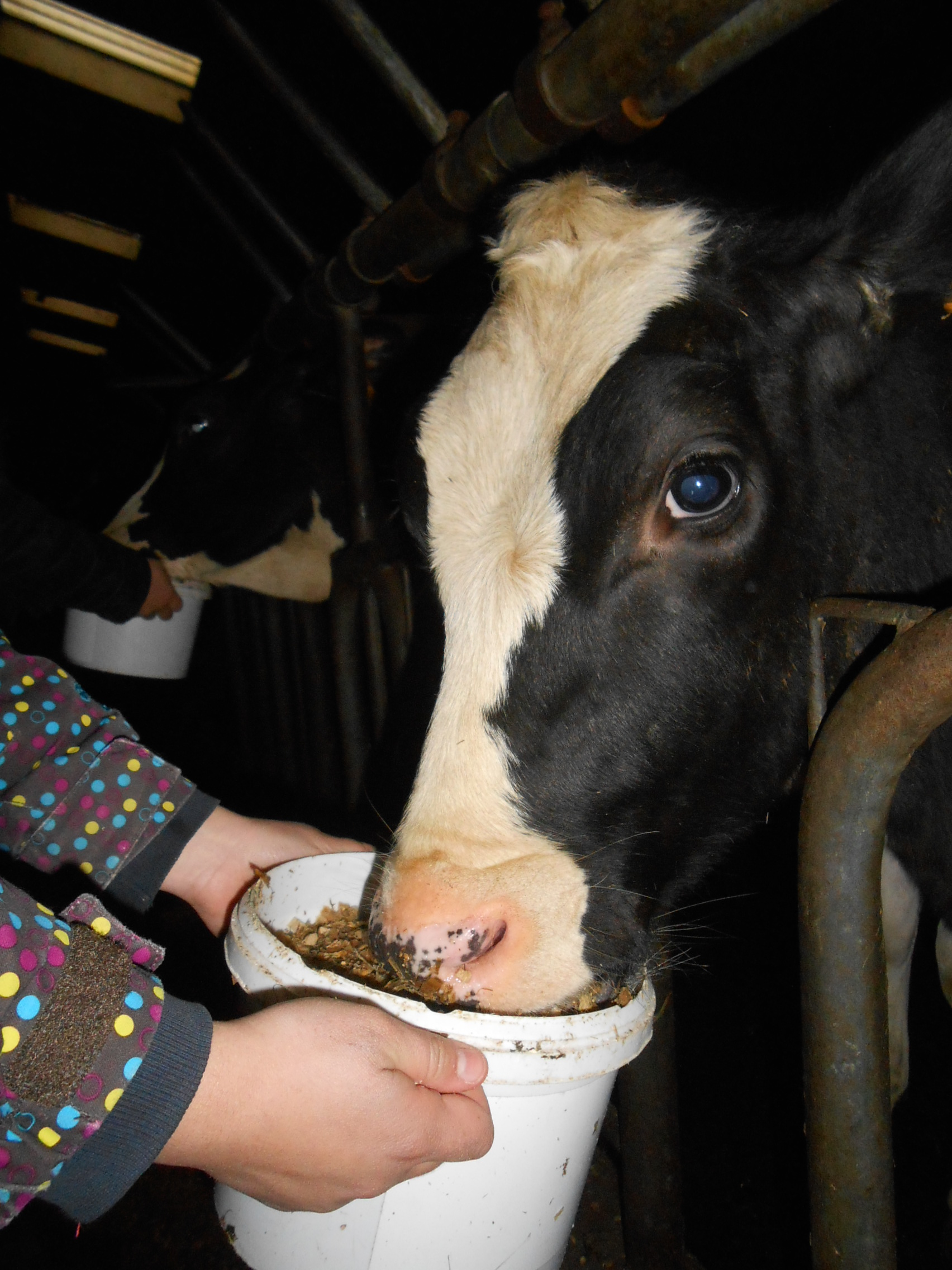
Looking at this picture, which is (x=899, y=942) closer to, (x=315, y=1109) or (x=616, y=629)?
(x=616, y=629)

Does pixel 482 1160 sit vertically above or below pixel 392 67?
below

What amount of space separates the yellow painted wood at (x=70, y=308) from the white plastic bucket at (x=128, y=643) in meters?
4.62

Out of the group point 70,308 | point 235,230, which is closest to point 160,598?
point 235,230

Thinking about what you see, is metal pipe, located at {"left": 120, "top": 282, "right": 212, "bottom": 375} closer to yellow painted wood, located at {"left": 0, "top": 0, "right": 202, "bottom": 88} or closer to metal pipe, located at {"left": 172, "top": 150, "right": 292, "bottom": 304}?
metal pipe, located at {"left": 172, "top": 150, "right": 292, "bottom": 304}

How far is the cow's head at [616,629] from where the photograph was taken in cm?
89

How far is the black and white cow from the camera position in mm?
903

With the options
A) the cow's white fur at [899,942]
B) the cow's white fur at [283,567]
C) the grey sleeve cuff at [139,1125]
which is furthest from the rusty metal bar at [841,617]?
the cow's white fur at [283,567]

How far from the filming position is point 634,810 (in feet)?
3.20

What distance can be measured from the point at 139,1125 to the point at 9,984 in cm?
14

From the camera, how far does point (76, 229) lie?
5.15 m

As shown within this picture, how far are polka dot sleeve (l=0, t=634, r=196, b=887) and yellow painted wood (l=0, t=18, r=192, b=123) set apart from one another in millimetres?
3309

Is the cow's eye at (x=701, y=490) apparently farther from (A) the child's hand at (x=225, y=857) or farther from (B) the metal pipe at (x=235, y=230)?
(B) the metal pipe at (x=235, y=230)

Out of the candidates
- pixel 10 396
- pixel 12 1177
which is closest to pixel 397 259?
pixel 12 1177

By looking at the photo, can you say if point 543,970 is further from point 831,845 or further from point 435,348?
point 435,348
